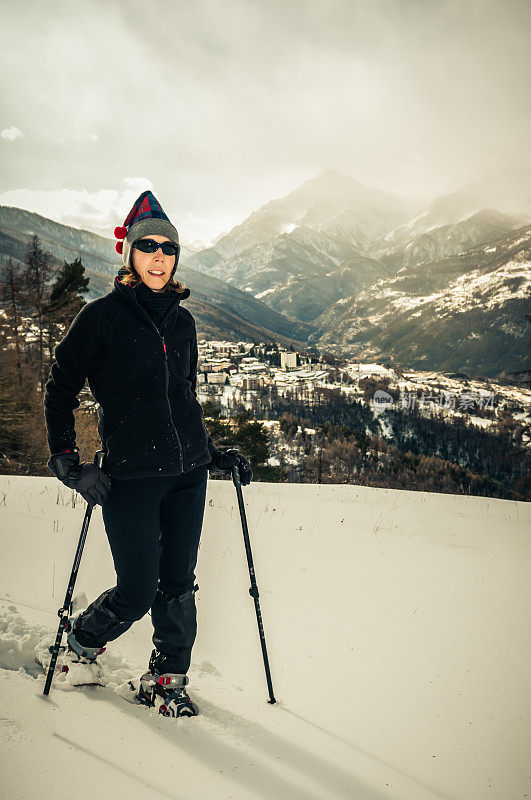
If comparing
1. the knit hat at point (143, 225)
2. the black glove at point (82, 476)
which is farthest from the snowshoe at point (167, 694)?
the knit hat at point (143, 225)

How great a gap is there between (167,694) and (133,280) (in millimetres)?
2293

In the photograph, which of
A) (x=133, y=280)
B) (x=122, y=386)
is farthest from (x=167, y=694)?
(x=133, y=280)

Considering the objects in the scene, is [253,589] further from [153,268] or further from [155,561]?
[153,268]

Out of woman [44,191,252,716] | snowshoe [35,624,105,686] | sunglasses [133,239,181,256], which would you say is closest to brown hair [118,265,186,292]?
woman [44,191,252,716]

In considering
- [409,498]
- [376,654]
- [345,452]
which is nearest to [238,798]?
[376,654]

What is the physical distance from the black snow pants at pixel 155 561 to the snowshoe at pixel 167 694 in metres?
0.06

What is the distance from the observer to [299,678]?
281 centimetres

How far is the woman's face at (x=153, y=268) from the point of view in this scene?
246 centimetres

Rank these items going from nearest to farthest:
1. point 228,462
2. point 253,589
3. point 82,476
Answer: point 82,476 < point 253,589 < point 228,462

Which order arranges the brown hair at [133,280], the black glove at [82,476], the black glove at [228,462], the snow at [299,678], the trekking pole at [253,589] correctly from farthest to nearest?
1. the black glove at [228,462]
2. the trekking pole at [253,589]
3. the brown hair at [133,280]
4. the black glove at [82,476]
5. the snow at [299,678]

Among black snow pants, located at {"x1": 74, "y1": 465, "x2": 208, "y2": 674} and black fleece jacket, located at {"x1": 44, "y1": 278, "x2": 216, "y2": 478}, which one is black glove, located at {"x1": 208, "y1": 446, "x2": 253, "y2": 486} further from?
black fleece jacket, located at {"x1": 44, "y1": 278, "x2": 216, "y2": 478}

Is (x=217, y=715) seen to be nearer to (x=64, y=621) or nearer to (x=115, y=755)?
(x=115, y=755)

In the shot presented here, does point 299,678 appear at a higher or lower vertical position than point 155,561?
lower

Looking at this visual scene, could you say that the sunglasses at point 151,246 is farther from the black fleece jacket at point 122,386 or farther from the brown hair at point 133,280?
the black fleece jacket at point 122,386
